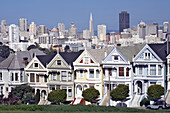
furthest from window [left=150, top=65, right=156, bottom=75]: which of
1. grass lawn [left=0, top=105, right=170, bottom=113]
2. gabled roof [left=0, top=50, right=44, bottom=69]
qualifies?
gabled roof [left=0, top=50, right=44, bottom=69]

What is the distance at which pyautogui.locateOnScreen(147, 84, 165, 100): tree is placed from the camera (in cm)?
4728

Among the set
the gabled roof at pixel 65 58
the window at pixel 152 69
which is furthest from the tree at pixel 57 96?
the window at pixel 152 69

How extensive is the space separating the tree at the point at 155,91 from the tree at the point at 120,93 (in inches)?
92.1

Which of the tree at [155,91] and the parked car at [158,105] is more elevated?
the tree at [155,91]

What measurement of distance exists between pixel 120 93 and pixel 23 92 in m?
11.8

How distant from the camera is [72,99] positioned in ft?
174

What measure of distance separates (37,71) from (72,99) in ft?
16.9

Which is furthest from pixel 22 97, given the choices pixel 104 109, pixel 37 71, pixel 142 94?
pixel 104 109

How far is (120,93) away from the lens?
4803 cm

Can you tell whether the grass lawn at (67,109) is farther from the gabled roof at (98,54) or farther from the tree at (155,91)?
the gabled roof at (98,54)

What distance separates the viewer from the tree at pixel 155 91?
47281 mm

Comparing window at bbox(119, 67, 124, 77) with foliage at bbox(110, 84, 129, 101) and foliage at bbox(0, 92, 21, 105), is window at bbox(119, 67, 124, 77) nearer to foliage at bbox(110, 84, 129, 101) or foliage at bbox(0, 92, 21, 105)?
foliage at bbox(110, 84, 129, 101)

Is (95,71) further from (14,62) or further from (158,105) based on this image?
(14,62)

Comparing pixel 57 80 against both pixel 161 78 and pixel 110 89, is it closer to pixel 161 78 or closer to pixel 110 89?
pixel 110 89
